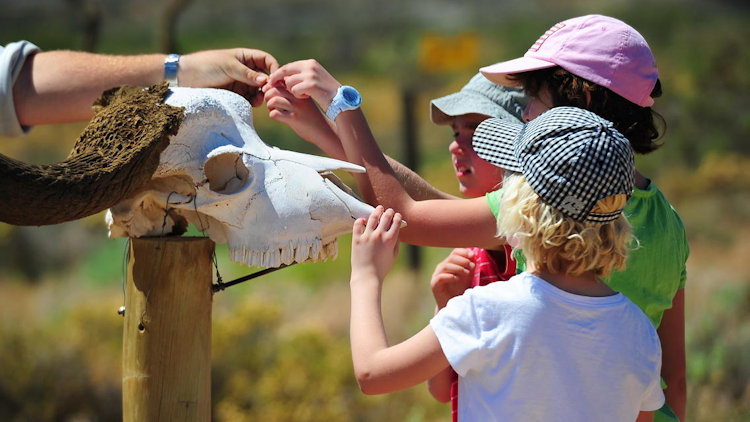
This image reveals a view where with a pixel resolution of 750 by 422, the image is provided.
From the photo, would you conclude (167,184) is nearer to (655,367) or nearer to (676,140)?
(655,367)

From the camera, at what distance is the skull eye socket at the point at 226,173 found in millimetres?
1957

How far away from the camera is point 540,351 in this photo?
158cm

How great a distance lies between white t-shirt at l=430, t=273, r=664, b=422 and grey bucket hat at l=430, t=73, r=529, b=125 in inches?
35.8

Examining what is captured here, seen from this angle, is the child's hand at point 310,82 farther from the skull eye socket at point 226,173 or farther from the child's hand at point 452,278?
the child's hand at point 452,278

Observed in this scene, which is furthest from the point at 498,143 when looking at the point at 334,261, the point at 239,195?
the point at 334,261

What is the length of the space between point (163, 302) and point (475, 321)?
75cm

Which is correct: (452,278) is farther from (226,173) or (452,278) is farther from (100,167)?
(100,167)

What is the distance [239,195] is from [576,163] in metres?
0.79

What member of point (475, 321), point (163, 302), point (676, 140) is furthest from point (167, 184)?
point (676, 140)

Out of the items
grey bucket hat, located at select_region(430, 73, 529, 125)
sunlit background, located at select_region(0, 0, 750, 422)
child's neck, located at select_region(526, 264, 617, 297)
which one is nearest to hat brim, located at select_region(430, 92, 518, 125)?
grey bucket hat, located at select_region(430, 73, 529, 125)

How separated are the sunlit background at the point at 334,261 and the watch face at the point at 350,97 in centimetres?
345

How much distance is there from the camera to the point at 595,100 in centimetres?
205

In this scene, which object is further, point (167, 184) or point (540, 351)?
point (167, 184)

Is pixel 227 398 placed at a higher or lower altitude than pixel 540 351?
lower
